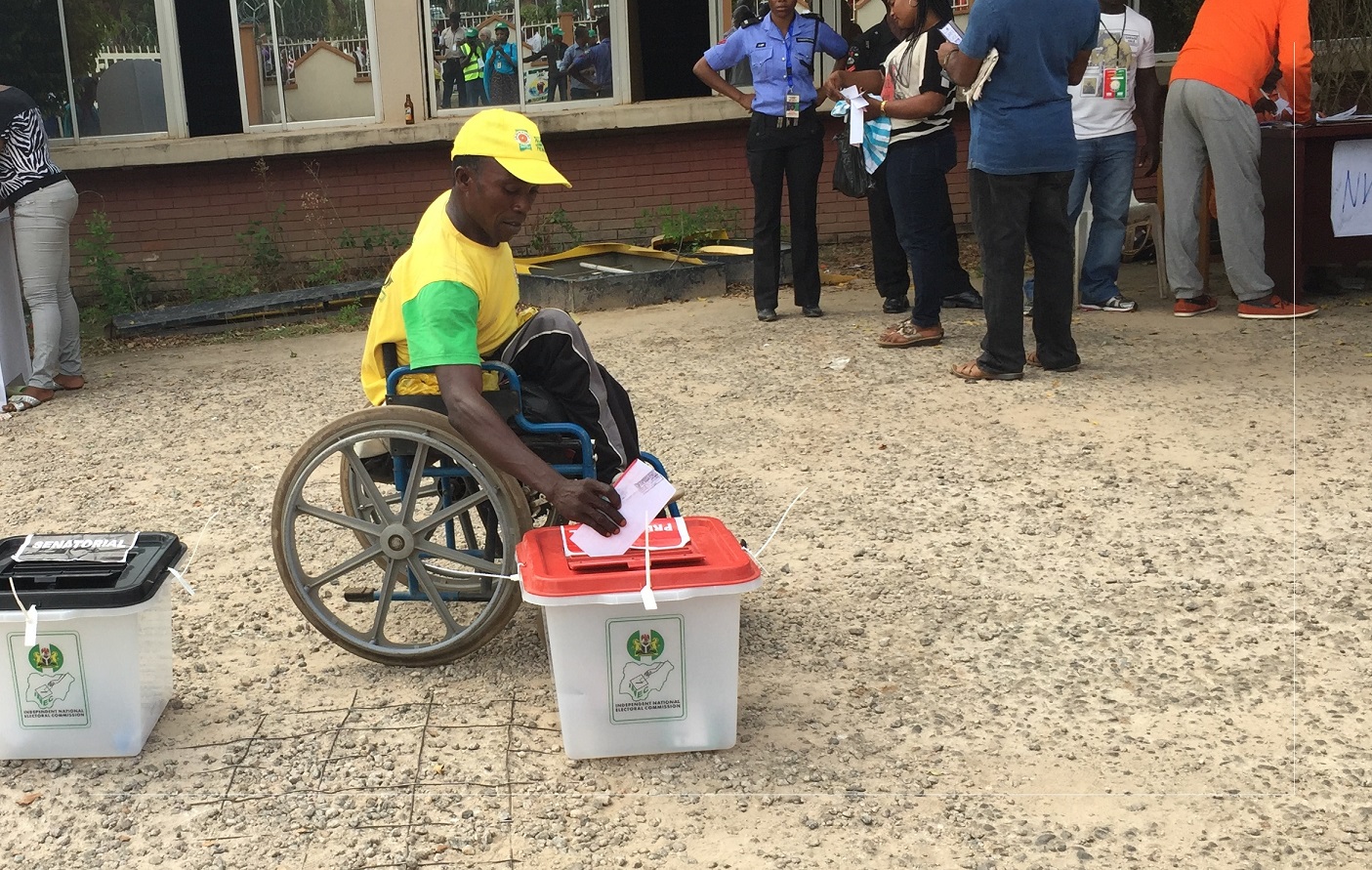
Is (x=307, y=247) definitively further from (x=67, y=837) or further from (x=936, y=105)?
(x=67, y=837)

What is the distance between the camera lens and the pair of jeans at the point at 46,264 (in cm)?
735

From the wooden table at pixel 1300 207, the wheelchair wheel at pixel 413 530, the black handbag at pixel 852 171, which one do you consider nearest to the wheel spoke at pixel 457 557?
the wheelchair wheel at pixel 413 530

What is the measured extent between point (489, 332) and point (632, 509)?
32.5 inches

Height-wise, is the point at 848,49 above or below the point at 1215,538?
above

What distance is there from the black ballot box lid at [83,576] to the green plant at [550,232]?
25.0 feet

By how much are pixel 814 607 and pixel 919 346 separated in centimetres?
356

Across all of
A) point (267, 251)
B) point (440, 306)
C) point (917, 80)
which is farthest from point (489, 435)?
point (267, 251)

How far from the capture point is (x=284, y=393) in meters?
7.67

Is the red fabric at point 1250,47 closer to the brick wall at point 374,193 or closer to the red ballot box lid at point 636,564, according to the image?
the brick wall at point 374,193

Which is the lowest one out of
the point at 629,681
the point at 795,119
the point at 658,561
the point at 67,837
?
the point at 67,837

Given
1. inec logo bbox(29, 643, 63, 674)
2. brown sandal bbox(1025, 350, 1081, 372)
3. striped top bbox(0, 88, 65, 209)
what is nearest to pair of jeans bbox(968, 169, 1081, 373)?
brown sandal bbox(1025, 350, 1081, 372)

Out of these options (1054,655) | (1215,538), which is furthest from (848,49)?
(1054,655)

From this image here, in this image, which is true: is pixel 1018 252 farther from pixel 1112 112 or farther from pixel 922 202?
pixel 1112 112

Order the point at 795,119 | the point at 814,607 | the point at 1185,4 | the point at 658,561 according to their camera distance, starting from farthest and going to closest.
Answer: the point at 1185,4
the point at 795,119
the point at 814,607
the point at 658,561
